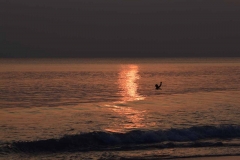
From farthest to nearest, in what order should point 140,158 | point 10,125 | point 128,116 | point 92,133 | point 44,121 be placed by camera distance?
point 128,116
point 44,121
point 10,125
point 92,133
point 140,158

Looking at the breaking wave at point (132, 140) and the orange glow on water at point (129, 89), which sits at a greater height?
the breaking wave at point (132, 140)

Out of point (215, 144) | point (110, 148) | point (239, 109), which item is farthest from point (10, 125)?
point (239, 109)

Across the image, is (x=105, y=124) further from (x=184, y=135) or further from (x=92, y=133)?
(x=184, y=135)

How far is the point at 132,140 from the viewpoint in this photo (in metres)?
23.2

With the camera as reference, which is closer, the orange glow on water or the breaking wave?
the breaking wave

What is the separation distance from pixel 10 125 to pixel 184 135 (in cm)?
1058

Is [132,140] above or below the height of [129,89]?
above

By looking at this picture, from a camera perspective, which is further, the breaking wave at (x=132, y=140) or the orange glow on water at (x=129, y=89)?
the orange glow on water at (x=129, y=89)

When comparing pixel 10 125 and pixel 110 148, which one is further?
pixel 10 125

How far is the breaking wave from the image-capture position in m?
21.5

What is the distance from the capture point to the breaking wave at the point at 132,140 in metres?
21.5

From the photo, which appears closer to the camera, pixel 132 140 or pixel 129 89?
pixel 132 140

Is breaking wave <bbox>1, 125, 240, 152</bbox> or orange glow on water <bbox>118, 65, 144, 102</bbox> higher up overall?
→ breaking wave <bbox>1, 125, 240, 152</bbox>

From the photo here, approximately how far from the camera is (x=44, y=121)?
1096 inches
